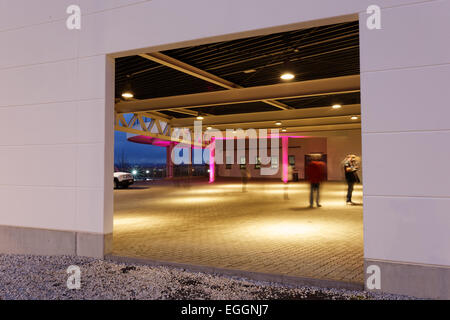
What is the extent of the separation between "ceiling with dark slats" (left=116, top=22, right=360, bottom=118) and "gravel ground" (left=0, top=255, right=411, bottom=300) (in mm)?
4722

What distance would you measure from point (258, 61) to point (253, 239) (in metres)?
4.52

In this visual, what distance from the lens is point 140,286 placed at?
13.3 ft

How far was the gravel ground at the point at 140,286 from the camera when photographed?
12.3 ft

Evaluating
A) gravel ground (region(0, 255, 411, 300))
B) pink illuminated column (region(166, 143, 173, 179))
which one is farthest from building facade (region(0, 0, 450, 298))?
pink illuminated column (region(166, 143, 173, 179))

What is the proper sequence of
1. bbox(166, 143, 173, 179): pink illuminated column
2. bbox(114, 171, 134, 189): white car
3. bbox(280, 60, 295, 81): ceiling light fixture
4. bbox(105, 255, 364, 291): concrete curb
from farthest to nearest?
1. bbox(166, 143, 173, 179): pink illuminated column
2. bbox(114, 171, 134, 189): white car
3. bbox(280, 60, 295, 81): ceiling light fixture
4. bbox(105, 255, 364, 291): concrete curb

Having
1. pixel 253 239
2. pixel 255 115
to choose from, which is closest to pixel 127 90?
pixel 255 115

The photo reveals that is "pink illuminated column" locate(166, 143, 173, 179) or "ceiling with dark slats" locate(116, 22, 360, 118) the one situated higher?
"ceiling with dark slats" locate(116, 22, 360, 118)

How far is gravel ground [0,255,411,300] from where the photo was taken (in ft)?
12.3

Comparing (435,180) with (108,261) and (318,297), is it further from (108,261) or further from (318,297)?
(108,261)

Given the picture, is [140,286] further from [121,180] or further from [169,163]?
[169,163]

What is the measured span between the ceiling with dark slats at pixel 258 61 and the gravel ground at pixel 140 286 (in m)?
4.72

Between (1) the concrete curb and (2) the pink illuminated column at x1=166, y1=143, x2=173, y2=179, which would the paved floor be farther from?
(2) the pink illuminated column at x1=166, y1=143, x2=173, y2=179

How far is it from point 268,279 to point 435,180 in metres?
2.24

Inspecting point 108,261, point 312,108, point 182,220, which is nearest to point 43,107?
point 108,261
